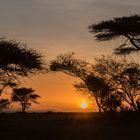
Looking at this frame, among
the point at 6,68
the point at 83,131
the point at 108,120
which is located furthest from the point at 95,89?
the point at 83,131

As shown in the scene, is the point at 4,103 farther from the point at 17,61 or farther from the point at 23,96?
the point at 17,61

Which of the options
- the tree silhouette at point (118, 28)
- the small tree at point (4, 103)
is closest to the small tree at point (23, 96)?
the small tree at point (4, 103)

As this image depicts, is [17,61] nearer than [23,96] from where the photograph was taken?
Yes

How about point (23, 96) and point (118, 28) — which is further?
point (23, 96)

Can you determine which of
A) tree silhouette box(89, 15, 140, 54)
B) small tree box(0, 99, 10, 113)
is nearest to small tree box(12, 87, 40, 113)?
small tree box(0, 99, 10, 113)

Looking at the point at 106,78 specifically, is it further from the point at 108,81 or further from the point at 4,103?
the point at 4,103

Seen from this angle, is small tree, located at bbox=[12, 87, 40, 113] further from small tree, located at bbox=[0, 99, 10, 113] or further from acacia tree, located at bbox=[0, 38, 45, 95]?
acacia tree, located at bbox=[0, 38, 45, 95]

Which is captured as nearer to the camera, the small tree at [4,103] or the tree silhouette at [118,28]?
the tree silhouette at [118,28]

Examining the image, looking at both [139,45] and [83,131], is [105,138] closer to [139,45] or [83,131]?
[83,131]

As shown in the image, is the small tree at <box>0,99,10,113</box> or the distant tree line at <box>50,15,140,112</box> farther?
the small tree at <box>0,99,10,113</box>

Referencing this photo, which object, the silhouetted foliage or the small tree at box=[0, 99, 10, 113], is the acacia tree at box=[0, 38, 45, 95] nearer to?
the silhouetted foliage

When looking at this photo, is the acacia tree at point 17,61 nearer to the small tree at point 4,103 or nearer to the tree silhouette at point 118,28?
the tree silhouette at point 118,28

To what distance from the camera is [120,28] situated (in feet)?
107

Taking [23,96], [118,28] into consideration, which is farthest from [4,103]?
[118,28]
